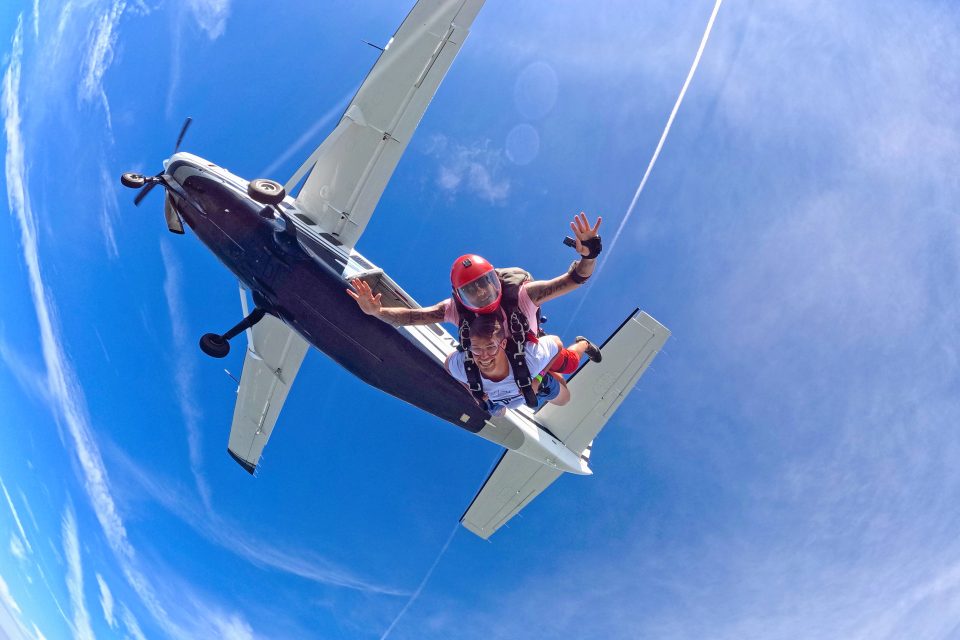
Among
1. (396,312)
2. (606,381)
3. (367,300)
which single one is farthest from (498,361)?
(606,381)

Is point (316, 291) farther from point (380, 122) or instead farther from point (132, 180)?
point (132, 180)

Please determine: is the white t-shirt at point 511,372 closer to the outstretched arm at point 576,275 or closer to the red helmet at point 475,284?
the outstretched arm at point 576,275

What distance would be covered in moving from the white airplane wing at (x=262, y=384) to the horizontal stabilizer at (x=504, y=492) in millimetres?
6972

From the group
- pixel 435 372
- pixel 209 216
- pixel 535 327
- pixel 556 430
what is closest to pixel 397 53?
pixel 209 216

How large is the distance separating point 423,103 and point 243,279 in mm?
6325

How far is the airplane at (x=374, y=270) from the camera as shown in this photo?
1098 cm

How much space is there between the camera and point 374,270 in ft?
37.8

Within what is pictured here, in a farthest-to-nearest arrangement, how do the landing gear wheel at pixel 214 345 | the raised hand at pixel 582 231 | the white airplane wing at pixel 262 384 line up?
the white airplane wing at pixel 262 384, the landing gear wheel at pixel 214 345, the raised hand at pixel 582 231

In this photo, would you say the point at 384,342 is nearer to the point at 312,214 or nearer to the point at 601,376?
the point at 312,214

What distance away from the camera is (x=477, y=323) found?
5.64 metres

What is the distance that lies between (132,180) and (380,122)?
6.01 m

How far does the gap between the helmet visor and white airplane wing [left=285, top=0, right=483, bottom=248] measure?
24.7 feet

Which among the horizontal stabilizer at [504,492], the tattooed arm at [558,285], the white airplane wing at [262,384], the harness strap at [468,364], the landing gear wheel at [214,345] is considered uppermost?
the white airplane wing at [262,384]

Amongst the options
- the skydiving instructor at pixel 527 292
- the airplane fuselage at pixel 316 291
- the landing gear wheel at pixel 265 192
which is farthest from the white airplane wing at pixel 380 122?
the skydiving instructor at pixel 527 292
